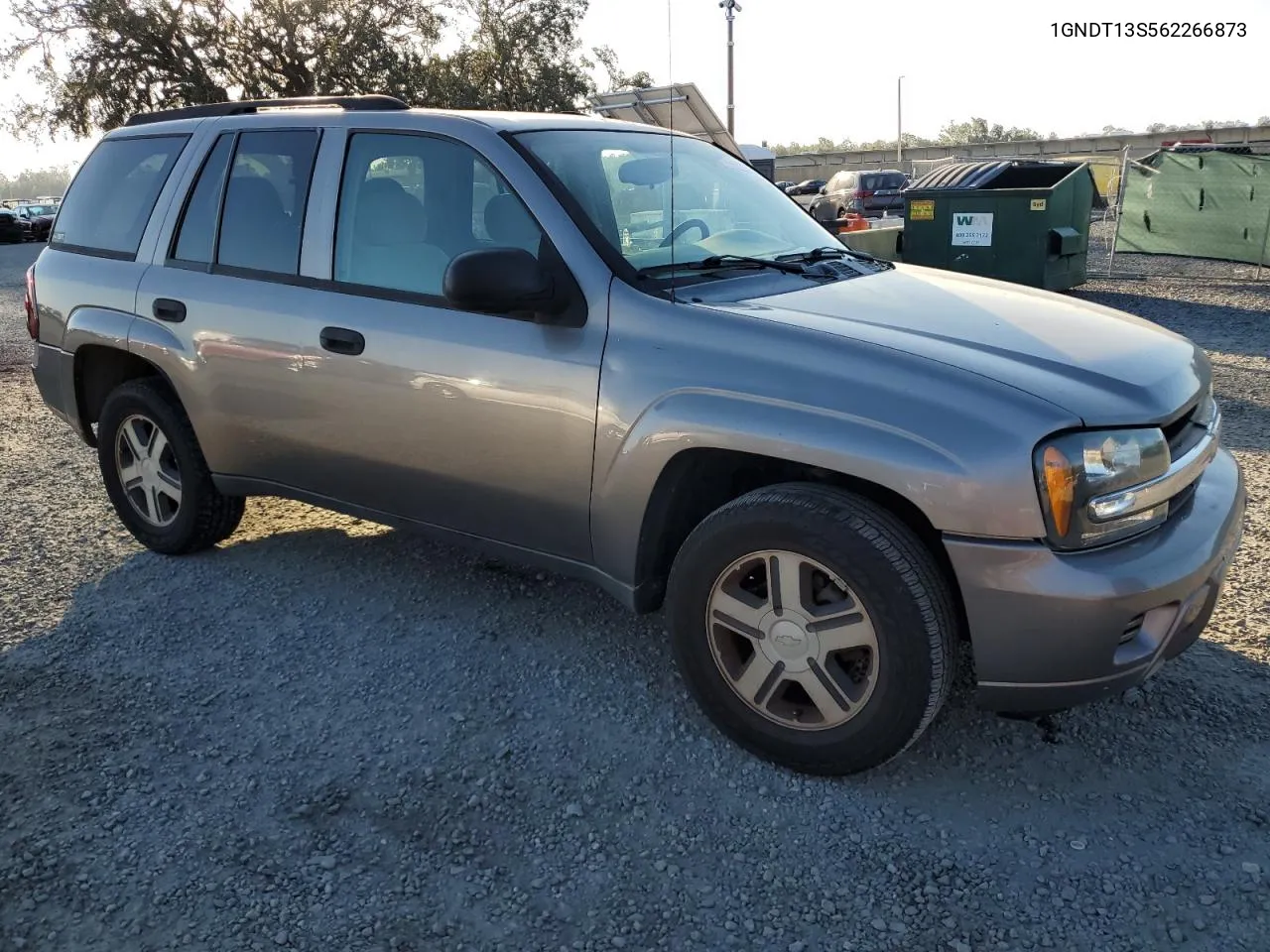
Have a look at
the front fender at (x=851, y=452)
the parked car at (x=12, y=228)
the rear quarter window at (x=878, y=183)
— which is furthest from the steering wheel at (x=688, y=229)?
the parked car at (x=12, y=228)

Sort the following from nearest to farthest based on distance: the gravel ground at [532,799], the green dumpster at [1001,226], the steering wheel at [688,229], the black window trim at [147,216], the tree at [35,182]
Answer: the gravel ground at [532,799] → the steering wheel at [688,229] → the black window trim at [147,216] → the green dumpster at [1001,226] → the tree at [35,182]

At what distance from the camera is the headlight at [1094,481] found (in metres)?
2.41

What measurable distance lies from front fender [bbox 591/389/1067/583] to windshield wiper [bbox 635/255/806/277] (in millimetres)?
521

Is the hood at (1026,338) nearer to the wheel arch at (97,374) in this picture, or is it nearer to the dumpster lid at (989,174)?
the wheel arch at (97,374)

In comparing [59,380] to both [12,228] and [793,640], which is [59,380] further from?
[12,228]

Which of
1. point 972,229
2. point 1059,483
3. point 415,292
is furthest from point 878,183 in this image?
point 1059,483

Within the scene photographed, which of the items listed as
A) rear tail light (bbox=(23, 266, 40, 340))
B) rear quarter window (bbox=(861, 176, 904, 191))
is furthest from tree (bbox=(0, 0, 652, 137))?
rear tail light (bbox=(23, 266, 40, 340))

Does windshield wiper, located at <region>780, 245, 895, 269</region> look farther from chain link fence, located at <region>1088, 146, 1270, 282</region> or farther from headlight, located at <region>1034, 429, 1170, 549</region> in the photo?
chain link fence, located at <region>1088, 146, 1270, 282</region>

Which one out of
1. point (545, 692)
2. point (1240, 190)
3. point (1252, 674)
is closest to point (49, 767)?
point (545, 692)

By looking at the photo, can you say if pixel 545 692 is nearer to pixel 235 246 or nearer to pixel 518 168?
pixel 518 168

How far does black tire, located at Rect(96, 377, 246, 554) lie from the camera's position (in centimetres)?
425

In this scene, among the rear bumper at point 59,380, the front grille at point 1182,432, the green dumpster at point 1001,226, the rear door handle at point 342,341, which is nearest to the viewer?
the front grille at point 1182,432

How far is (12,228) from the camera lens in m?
32.7

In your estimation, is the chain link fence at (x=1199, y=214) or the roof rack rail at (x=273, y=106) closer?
the roof rack rail at (x=273, y=106)
